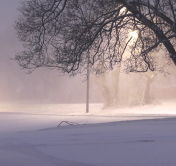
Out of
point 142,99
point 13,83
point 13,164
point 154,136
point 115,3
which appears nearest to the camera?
point 13,164

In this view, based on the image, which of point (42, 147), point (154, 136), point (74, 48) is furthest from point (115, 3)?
point (42, 147)

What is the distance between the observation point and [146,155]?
511cm

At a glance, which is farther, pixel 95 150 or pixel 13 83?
pixel 13 83

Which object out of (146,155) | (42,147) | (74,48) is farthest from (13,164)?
(74,48)

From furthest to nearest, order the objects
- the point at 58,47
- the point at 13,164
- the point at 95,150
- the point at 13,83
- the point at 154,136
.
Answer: the point at 13,83 < the point at 58,47 < the point at 154,136 < the point at 95,150 < the point at 13,164

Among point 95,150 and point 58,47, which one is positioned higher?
point 58,47

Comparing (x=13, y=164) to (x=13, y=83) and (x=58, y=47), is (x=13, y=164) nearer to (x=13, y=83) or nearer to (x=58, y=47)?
(x=58, y=47)

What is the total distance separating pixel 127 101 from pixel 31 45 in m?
20.7

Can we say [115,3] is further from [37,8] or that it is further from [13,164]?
[13,164]

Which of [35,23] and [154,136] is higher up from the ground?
[35,23]

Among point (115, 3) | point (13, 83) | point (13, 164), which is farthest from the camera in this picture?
point (13, 83)

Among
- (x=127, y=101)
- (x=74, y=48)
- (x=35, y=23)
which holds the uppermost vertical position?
(x=35, y=23)

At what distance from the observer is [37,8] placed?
11.6 m

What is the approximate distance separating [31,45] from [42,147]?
681 centimetres
